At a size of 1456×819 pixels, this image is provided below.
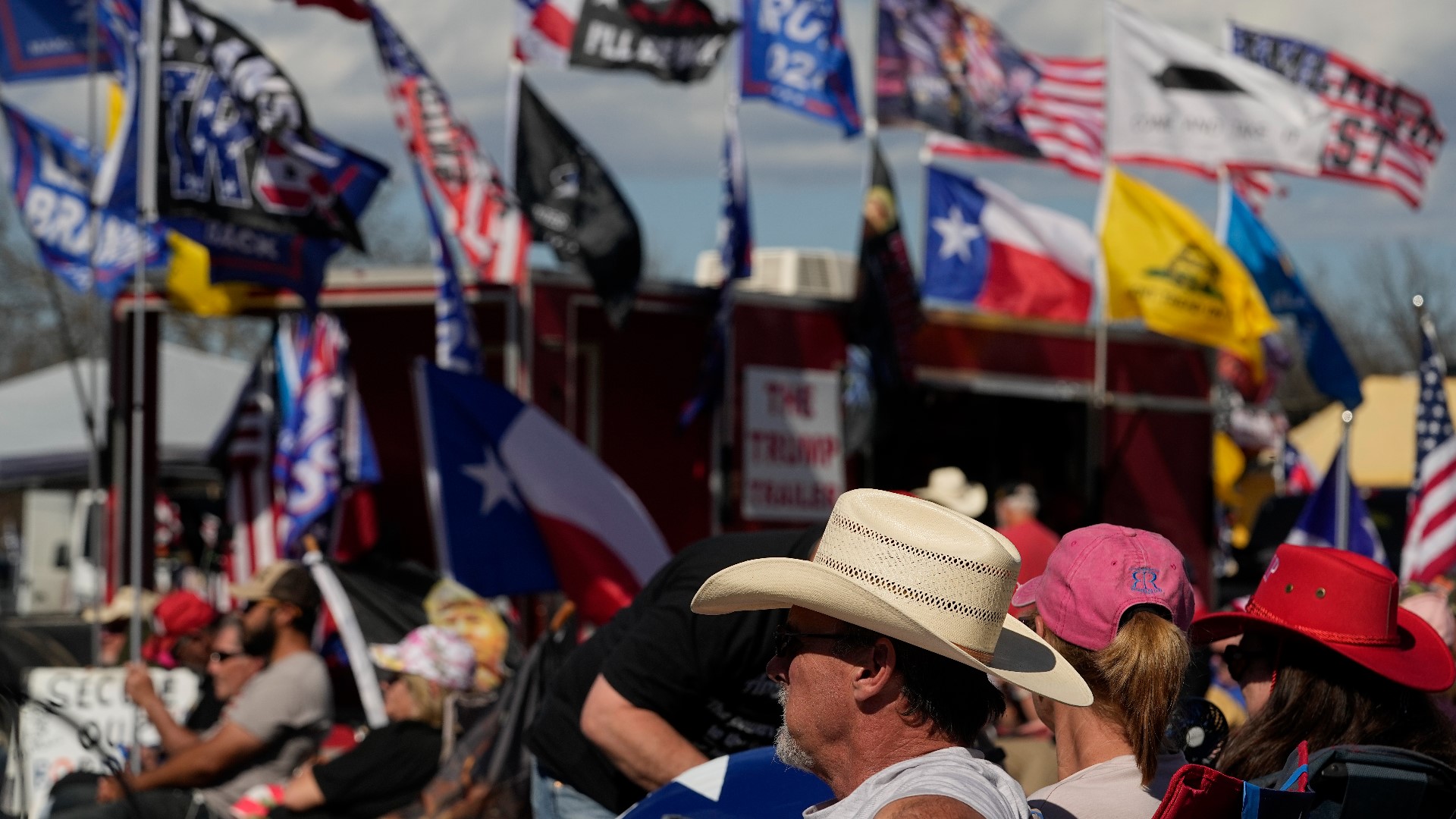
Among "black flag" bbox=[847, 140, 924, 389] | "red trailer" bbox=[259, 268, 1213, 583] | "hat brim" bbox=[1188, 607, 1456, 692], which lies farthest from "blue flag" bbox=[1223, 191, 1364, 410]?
"hat brim" bbox=[1188, 607, 1456, 692]

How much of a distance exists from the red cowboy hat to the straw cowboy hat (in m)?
1.02

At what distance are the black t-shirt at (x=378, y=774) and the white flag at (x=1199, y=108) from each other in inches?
375

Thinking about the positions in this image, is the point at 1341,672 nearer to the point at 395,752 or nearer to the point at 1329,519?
the point at 395,752

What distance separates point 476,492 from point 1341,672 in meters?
6.39

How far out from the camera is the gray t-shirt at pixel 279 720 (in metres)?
7.55

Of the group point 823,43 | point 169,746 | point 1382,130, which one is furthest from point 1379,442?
point 169,746

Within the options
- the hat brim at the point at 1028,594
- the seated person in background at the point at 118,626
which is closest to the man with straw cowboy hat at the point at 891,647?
the hat brim at the point at 1028,594

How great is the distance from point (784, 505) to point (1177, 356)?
510 centimetres

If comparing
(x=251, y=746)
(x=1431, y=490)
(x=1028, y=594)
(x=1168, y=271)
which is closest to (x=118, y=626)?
(x=251, y=746)

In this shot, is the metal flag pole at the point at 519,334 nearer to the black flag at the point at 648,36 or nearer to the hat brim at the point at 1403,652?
the black flag at the point at 648,36

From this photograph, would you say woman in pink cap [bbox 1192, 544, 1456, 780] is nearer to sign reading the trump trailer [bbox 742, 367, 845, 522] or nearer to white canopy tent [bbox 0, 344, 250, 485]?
sign reading the trump trailer [bbox 742, 367, 845, 522]

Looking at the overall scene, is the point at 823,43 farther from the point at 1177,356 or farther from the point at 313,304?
the point at 1177,356

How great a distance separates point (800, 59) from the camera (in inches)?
490

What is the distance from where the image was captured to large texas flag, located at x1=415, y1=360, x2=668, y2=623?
933cm
